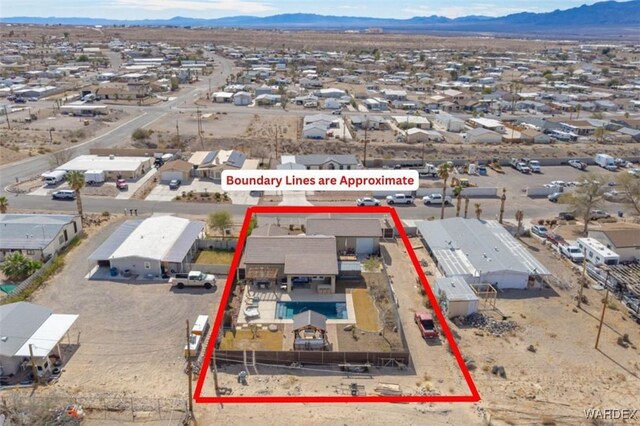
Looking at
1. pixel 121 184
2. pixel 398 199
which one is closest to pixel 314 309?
pixel 398 199

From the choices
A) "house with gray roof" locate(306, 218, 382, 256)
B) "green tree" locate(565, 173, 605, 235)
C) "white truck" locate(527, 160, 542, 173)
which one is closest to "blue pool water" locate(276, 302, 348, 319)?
"house with gray roof" locate(306, 218, 382, 256)

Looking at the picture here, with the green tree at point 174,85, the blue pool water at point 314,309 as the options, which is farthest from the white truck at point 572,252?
the green tree at point 174,85

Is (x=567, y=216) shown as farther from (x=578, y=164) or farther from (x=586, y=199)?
(x=578, y=164)

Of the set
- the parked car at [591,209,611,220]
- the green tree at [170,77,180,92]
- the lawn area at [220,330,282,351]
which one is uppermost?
the green tree at [170,77,180,92]

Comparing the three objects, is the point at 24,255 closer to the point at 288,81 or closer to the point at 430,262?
the point at 430,262

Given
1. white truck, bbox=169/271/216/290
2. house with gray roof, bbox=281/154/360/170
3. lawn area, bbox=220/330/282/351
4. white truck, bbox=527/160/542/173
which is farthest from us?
white truck, bbox=527/160/542/173

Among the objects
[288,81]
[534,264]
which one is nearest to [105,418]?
[534,264]

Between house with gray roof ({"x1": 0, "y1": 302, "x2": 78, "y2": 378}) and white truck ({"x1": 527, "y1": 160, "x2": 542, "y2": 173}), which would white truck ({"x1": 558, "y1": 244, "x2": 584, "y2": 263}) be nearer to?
white truck ({"x1": 527, "y1": 160, "x2": 542, "y2": 173})

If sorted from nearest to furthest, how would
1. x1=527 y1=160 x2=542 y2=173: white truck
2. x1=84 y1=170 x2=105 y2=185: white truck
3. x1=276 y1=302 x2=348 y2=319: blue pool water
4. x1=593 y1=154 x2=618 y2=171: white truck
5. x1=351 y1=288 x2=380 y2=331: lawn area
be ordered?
1. x1=351 y1=288 x2=380 y2=331: lawn area
2. x1=276 y1=302 x2=348 y2=319: blue pool water
3. x1=84 y1=170 x2=105 y2=185: white truck
4. x1=527 y1=160 x2=542 y2=173: white truck
5. x1=593 y1=154 x2=618 y2=171: white truck
